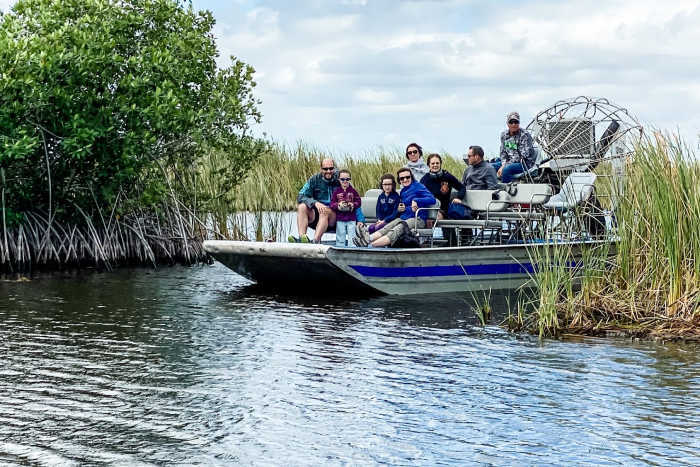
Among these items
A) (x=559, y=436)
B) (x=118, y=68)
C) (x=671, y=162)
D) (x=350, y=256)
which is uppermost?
(x=118, y=68)

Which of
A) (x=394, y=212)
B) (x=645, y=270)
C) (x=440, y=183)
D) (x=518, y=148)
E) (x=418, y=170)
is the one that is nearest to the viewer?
(x=645, y=270)

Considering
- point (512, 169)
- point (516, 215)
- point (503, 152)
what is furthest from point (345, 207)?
point (503, 152)

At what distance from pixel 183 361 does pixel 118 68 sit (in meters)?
8.37

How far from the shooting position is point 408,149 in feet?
50.5

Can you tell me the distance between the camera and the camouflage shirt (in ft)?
52.4

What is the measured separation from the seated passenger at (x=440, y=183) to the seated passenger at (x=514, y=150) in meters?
1.58

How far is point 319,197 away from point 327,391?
21.9 ft

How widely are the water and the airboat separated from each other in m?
0.97

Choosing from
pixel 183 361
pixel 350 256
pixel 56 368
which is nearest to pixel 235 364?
pixel 183 361

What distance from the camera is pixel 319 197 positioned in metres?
14.7

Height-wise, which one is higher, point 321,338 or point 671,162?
point 671,162

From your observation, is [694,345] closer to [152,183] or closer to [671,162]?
[671,162]

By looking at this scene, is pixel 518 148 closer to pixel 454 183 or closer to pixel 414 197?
pixel 454 183

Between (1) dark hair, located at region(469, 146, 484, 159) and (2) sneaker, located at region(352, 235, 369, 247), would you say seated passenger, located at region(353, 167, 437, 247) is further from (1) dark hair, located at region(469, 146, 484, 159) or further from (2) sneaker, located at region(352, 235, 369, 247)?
(1) dark hair, located at region(469, 146, 484, 159)
